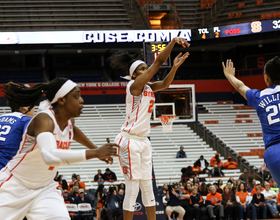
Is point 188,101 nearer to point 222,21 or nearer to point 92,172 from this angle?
point 92,172

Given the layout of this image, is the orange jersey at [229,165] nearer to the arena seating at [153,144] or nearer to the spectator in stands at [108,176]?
the arena seating at [153,144]

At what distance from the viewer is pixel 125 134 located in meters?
5.80

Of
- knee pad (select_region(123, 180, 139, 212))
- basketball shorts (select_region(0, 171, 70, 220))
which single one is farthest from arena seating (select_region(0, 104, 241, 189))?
basketball shorts (select_region(0, 171, 70, 220))

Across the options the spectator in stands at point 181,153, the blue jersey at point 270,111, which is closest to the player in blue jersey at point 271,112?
the blue jersey at point 270,111

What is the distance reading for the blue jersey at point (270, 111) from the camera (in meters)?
4.33

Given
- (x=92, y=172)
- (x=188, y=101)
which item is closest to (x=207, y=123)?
(x=92, y=172)

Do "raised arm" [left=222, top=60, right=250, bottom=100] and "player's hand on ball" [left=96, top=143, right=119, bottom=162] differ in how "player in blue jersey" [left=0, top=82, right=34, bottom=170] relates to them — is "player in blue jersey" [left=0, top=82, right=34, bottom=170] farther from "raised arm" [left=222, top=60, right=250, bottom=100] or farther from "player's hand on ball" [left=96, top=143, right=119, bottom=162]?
"raised arm" [left=222, top=60, right=250, bottom=100]

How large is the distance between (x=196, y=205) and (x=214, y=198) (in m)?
0.80

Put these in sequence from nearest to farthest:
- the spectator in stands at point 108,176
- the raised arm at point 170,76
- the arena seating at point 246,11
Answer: the raised arm at point 170,76, the spectator in stands at point 108,176, the arena seating at point 246,11

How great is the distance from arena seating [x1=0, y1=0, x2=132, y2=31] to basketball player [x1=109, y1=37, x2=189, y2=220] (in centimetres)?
1836

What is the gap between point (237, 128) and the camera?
78.3 ft

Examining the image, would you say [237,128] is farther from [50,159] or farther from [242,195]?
[50,159]

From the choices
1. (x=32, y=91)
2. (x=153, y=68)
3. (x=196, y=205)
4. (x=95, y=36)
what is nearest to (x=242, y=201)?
(x=196, y=205)

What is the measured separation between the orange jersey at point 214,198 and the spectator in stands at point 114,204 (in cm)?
292
